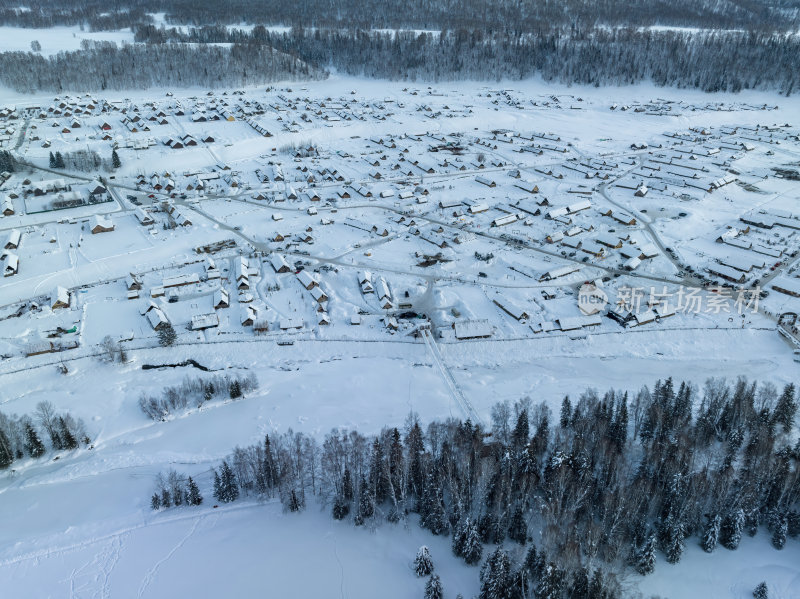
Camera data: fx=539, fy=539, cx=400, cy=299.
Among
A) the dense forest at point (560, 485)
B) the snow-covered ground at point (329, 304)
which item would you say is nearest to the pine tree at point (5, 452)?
the snow-covered ground at point (329, 304)

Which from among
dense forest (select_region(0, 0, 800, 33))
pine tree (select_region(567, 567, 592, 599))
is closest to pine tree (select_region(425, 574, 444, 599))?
pine tree (select_region(567, 567, 592, 599))

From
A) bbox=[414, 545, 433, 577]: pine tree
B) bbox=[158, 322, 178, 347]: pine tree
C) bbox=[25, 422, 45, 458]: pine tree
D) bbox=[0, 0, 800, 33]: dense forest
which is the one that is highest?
bbox=[0, 0, 800, 33]: dense forest

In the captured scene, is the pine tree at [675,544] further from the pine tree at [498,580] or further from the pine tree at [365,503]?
the pine tree at [365,503]

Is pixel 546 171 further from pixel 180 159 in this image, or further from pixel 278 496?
pixel 278 496

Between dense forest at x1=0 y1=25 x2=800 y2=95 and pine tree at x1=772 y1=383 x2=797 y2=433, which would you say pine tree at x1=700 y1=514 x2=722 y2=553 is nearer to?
pine tree at x1=772 y1=383 x2=797 y2=433

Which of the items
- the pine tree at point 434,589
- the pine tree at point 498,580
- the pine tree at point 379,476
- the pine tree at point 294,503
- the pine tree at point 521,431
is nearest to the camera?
the pine tree at point 498,580
